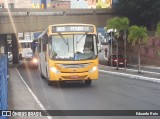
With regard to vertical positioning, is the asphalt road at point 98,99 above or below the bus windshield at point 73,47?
below

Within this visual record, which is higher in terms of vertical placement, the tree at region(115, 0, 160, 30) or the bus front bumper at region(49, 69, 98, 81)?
the tree at region(115, 0, 160, 30)

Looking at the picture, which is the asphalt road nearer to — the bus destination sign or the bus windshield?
the bus windshield

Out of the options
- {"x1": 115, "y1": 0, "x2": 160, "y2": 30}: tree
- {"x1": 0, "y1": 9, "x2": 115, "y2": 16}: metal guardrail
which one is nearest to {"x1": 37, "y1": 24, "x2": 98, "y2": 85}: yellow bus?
{"x1": 0, "y1": 9, "x2": 115, "y2": 16}: metal guardrail

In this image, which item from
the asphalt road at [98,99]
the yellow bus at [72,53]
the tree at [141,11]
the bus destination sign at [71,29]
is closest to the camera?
the asphalt road at [98,99]

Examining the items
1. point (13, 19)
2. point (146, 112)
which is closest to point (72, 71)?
point (146, 112)

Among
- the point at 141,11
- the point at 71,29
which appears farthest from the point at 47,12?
A: the point at 71,29

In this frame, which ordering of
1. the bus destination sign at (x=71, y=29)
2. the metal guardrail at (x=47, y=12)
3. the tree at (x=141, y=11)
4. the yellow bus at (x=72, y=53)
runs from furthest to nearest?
the tree at (x=141, y=11)
the metal guardrail at (x=47, y=12)
the bus destination sign at (x=71, y=29)
the yellow bus at (x=72, y=53)

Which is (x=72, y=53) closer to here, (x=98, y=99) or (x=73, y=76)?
(x=73, y=76)

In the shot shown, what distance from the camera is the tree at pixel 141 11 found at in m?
59.6

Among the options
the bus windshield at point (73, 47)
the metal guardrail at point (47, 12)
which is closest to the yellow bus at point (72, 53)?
the bus windshield at point (73, 47)

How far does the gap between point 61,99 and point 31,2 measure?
128 meters

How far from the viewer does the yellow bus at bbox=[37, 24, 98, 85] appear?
21.7m

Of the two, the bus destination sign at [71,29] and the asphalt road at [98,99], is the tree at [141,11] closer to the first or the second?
the bus destination sign at [71,29]

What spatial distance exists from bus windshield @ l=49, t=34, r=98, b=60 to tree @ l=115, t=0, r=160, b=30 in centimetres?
3773
